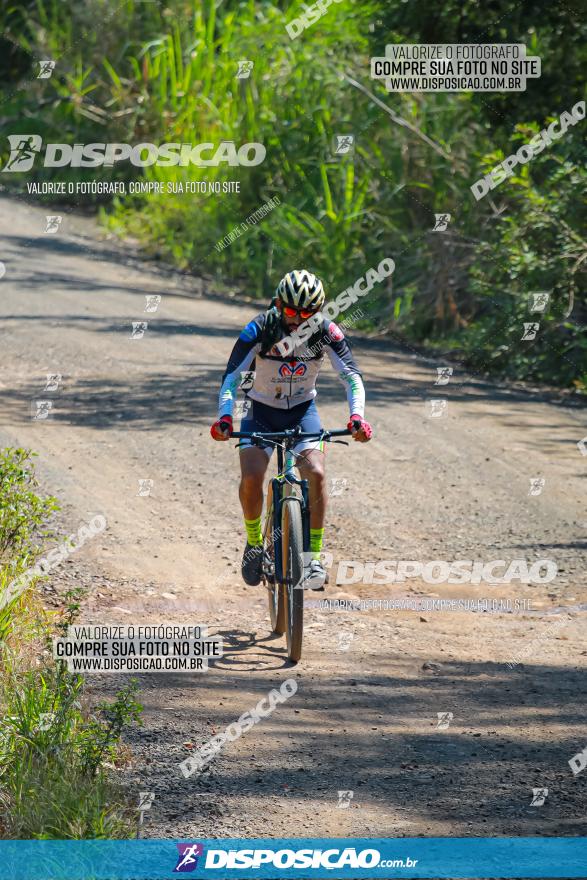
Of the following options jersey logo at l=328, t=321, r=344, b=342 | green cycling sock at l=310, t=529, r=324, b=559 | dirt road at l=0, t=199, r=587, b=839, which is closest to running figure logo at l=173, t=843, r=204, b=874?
dirt road at l=0, t=199, r=587, b=839

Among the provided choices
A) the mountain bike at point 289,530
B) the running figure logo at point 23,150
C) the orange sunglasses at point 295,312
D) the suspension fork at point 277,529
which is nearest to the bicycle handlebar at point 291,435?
the mountain bike at point 289,530

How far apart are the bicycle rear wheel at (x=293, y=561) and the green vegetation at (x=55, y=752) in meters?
1.21

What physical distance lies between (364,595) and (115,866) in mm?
4717

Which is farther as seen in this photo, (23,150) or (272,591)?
(23,150)

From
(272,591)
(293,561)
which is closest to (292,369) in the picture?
(293,561)

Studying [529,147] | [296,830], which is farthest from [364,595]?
[529,147]

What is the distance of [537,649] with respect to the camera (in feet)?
28.6

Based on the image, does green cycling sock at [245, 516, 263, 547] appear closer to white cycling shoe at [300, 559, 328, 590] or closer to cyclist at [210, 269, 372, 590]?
cyclist at [210, 269, 372, 590]

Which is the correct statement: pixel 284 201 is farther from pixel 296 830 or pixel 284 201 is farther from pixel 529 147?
pixel 296 830

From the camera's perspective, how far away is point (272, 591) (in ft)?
28.1

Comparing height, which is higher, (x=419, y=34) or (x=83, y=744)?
(x=419, y=34)

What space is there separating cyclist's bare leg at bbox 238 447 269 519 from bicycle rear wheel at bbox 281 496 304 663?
1.10ft

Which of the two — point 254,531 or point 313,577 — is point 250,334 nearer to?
point 254,531

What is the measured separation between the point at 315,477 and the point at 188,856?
3.07 metres
